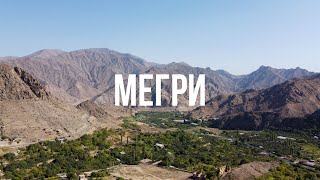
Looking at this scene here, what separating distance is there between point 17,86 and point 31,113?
9968 millimetres

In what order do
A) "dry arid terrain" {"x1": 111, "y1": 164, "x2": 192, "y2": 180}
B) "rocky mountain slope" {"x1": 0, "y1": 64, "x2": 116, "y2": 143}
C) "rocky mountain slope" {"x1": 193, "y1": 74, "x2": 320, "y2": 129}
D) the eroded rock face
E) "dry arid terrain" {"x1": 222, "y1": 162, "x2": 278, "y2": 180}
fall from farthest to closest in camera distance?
"rocky mountain slope" {"x1": 193, "y1": 74, "x2": 320, "y2": 129}
the eroded rock face
"rocky mountain slope" {"x1": 0, "y1": 64, "x2": 116, "y2": 143}
"dry arid terrain" {"x1": 111, "y1": 164, "x2": 192, "y2": 180}
"dry arid terrain" {"x1": 222, "y1": 162, "x2": 278, "y2": 180}

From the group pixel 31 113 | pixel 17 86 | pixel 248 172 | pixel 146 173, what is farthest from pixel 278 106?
pixel 248 172

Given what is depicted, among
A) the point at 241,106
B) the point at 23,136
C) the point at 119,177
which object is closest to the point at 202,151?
the point at 119,177

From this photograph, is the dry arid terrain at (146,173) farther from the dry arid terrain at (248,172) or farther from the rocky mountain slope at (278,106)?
the rocky mountain slope at (278,106)

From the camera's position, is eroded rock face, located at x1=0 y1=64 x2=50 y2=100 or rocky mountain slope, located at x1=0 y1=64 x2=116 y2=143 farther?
eroded rock face, located at x1=0 y1=64 x2=50 y2=100

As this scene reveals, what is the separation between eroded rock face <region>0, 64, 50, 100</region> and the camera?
337 ft

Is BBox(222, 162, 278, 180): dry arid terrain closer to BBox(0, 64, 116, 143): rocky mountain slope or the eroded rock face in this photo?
BBox(0, 64, 116, 143): rocky mountain slope

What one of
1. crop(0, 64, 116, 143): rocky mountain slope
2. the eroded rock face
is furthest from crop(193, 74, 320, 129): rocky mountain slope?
the eroded rock face

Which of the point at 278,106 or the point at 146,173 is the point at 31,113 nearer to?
the point at 146,173

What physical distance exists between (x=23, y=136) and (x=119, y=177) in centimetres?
3099

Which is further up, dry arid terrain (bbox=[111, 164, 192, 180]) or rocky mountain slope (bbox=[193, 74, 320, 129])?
rocky mountain slope (bbox=[193, 74, 320, 129])

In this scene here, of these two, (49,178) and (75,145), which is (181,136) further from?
(49,178)

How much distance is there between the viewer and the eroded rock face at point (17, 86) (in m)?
103

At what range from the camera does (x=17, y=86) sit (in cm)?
10494
